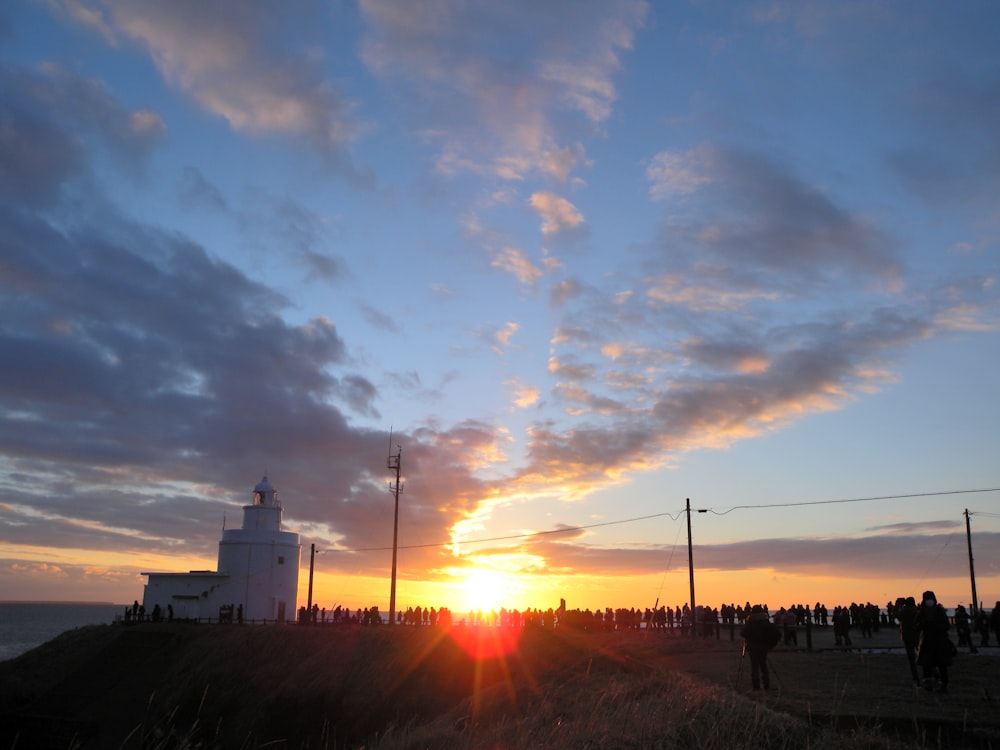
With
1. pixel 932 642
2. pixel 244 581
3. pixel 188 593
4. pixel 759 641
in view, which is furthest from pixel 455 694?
pixel 188 593

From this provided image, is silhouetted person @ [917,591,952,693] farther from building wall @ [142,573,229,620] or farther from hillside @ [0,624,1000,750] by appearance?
building wall @ [142,573,229,620]

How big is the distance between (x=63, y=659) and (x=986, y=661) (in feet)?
158

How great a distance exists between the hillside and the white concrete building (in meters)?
5.24

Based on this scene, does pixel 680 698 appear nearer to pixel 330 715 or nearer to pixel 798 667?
pixel 798 667

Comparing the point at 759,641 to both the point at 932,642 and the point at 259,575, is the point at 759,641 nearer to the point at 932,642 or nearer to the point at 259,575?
the point at 932,642

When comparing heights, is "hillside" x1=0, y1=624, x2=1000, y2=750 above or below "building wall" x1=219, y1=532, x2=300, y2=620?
below

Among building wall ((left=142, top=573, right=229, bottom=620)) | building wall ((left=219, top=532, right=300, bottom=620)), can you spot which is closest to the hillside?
building wall ((left=142, top=573, right=229, bottom=620))

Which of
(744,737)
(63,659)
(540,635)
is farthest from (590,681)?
(63,659)

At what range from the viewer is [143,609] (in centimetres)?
5728

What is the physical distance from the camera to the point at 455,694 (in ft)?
100

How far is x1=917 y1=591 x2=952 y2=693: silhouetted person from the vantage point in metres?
15.3

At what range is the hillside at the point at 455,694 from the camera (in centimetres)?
1066

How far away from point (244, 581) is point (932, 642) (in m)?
50.3

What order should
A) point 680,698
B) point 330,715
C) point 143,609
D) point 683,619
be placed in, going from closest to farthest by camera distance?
point 680,698 < point 330,715 < point 683,619 < point 143,609
